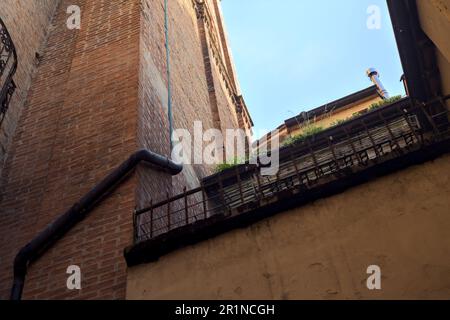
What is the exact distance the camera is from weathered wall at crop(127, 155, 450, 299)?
4180 mm

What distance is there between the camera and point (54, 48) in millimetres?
9734

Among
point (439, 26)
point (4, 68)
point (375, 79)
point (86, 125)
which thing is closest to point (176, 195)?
point (86, 125)

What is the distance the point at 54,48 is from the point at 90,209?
16.7ft

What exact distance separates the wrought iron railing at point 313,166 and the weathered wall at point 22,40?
9.89ft

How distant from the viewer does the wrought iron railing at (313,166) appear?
491 centimetres

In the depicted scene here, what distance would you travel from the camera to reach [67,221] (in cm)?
564

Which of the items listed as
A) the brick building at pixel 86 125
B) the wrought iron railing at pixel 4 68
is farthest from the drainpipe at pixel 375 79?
the wrought iron railing at pixel 4 68

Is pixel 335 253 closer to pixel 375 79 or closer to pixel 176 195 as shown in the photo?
pixel 176 195

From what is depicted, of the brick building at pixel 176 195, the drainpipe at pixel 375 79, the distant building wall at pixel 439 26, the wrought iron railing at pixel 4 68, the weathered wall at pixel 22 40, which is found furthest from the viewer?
the drainpipe at pixel 375 79

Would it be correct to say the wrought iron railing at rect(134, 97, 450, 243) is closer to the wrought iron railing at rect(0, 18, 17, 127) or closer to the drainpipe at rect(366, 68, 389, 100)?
the wrought iron railing at rect(0, 18, 17, 127)

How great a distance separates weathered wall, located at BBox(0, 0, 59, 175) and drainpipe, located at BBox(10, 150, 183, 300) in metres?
2.42

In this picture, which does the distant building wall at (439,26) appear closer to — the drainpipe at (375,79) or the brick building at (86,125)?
the brick building at (86,125)

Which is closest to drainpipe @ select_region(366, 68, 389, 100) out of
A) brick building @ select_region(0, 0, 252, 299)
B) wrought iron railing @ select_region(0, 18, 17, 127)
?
brick building @ select_region(0, 0, 252, 299)
